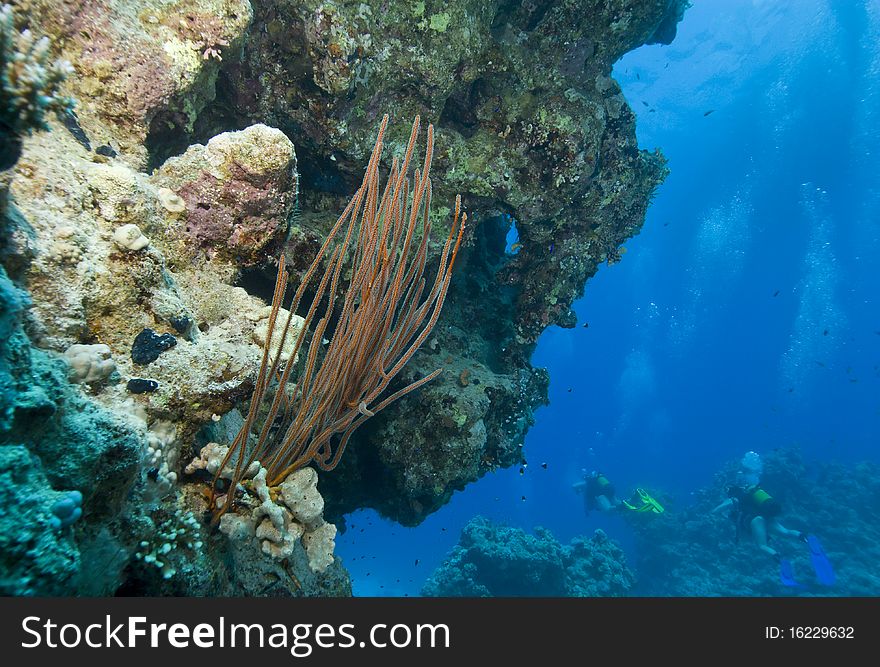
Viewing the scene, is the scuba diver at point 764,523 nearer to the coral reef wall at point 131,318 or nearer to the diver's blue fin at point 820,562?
the diver's blue fin at point 820,562

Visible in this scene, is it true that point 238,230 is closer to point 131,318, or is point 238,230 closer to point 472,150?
point 131,318

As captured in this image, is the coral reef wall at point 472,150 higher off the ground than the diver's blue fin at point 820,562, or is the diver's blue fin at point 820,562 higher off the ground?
the coral reef wall at point 472,150

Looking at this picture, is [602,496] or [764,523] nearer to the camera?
[764,523]

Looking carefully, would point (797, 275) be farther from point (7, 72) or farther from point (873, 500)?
point (7, 72)

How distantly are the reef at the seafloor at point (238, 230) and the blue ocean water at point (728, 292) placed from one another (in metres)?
25.8

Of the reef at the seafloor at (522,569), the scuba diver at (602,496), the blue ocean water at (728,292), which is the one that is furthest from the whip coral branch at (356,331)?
the blue ocean water at (728,292)

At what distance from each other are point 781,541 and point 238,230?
2252cm

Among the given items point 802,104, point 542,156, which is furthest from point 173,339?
point 802,104

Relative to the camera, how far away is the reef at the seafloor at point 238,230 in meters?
1.57

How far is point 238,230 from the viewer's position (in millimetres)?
3227

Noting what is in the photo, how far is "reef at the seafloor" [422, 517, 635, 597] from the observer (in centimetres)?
1198

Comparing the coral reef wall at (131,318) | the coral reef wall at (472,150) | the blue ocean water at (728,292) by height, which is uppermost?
the blue ocean water at (728,292)

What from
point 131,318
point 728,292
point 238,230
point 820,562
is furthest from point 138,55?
point 728,292

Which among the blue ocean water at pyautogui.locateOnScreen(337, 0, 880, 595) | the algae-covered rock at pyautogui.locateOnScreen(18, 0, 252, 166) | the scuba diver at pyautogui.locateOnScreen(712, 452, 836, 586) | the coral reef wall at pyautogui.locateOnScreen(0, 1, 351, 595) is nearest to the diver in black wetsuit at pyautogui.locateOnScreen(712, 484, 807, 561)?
the scuba diver at pyautogui.locateOnScreen(712, 452, 836, 586)
